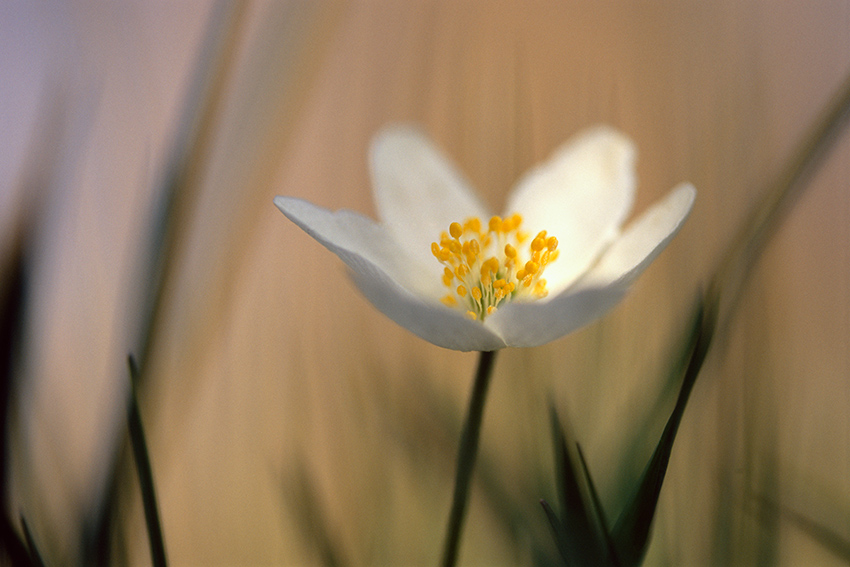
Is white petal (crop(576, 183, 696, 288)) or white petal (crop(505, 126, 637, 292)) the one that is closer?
white petal (crop(576, 183, 696, 288))

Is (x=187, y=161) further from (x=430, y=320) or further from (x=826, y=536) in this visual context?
(x=826, y=536)

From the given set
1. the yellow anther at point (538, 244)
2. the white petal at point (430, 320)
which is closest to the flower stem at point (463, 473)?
the white petal at point (430, 320)

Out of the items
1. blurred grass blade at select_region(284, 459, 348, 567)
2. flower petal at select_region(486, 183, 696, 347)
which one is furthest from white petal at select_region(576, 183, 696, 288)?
blurred grass blade at select_region(284, 459, 348, 567)

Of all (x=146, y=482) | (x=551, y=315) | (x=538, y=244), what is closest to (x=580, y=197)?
(x=538, y=244)

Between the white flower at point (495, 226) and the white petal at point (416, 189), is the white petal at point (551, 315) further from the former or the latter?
the white petal at point (416, 189)

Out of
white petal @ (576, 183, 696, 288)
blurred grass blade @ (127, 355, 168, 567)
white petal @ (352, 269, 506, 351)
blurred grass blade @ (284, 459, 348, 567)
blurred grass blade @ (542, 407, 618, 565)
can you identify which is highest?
white petal @ (576, 183, 696, 288)

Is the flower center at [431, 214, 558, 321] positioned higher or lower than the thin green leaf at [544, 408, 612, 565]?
higher

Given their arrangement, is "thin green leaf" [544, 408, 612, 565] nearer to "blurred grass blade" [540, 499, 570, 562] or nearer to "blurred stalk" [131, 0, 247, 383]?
"blurred grass blade" [540, 499, 570, 562]

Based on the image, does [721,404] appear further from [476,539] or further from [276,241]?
[276,241]
